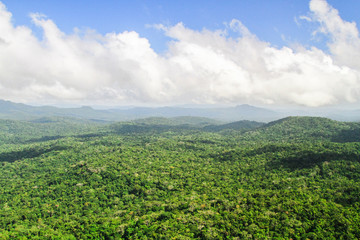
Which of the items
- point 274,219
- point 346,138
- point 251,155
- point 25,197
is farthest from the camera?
point 346,138

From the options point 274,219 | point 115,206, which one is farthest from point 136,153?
point 274,219

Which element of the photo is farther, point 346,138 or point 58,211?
point 346,138

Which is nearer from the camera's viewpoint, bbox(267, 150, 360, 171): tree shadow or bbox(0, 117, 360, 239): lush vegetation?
bbox(0, 117, 360, 239): lush vegetation

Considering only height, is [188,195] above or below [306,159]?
below

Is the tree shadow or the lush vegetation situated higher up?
the tree shadow

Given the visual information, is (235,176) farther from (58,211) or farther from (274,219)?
(58,211)

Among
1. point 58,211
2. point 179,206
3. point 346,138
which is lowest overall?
point 58,211

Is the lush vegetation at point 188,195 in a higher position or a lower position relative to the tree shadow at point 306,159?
lower

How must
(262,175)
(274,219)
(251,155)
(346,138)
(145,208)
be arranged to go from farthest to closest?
1. (346,138)
2. (251,155)
3. (262,175)
4. (145,208)
5. (274,219)
